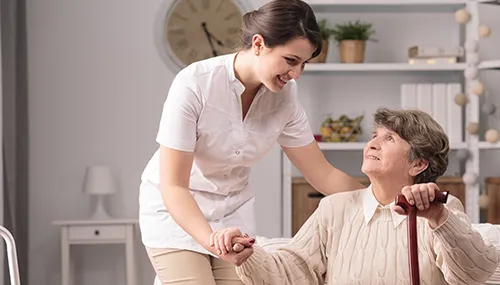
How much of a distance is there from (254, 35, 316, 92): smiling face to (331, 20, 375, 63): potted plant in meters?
2.57

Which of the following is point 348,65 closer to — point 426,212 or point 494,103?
point 494,103

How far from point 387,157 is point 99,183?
2596 mm

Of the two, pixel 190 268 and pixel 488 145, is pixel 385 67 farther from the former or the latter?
pixel 190 268

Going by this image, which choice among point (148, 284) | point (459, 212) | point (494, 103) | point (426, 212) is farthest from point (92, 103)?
point (426, 212)

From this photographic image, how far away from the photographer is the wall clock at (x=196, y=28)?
15.9 ft

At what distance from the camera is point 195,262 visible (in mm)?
2189

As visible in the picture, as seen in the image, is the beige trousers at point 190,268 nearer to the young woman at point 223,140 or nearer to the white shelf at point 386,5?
the young woman at point 223,140

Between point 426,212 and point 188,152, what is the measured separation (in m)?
0.70

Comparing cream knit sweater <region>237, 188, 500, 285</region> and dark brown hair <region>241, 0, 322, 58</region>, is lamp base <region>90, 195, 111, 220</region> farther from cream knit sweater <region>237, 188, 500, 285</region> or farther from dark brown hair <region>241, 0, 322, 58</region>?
dark brown hair <region>241, 0, 322, 58</region>

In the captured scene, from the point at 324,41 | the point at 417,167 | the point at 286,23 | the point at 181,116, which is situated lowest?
the point at 417,167

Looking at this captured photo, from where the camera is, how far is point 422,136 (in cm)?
229

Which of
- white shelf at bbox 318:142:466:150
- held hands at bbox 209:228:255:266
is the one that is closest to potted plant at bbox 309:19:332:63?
white shelf at bbox 318:142:466:150

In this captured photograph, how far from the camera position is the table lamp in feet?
15.2

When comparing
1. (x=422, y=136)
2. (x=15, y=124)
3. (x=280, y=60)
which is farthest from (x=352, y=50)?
(x=280, y=60)
